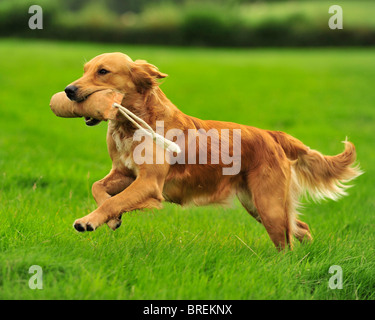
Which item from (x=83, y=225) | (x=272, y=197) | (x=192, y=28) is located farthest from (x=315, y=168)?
(x=192, y=28)

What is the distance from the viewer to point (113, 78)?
3.74 meters

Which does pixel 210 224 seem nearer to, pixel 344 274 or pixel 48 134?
pixel 344 274

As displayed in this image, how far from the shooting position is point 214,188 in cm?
417

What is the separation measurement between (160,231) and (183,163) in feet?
2.40

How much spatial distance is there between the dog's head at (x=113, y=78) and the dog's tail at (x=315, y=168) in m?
1.29

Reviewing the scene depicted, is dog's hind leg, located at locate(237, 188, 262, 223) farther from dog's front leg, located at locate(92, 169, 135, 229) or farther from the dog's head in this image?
the dog's head

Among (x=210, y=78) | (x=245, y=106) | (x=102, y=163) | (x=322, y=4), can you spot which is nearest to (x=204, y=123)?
(x=102, y=163)

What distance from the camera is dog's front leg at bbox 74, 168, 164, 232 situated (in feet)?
11.3

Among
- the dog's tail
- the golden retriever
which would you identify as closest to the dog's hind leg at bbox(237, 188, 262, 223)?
the golden retriever

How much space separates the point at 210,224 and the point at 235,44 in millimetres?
21793

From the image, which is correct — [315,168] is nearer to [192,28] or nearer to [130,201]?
[130,201]

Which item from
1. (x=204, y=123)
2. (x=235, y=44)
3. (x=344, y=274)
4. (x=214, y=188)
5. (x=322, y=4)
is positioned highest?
(x=322, y=4)

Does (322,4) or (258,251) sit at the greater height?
(322,4)

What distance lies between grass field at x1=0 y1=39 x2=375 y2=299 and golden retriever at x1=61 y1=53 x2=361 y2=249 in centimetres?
27
